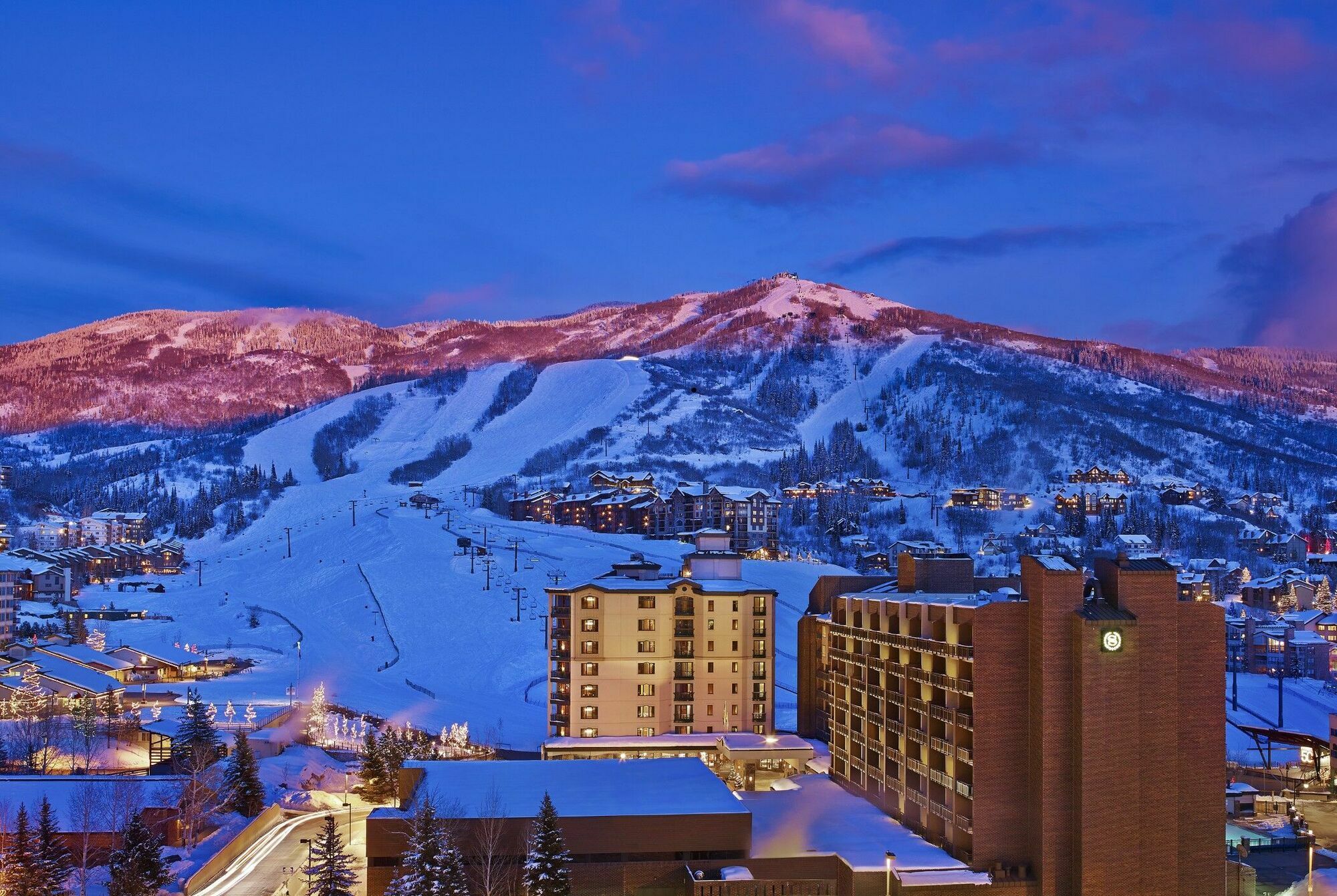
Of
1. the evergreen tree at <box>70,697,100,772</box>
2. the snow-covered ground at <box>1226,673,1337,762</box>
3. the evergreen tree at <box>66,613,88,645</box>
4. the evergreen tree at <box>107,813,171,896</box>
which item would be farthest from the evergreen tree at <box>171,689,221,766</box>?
the snow-covered ground at <box>1226,673,1337,762</box>

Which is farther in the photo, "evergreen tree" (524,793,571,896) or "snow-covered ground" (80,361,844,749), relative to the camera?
"snow-covered ground" (80,361,844,749)

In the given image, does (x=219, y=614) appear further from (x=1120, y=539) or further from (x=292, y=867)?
(x=1120, y=539)

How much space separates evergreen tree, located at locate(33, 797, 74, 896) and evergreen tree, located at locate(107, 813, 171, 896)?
3.67ft

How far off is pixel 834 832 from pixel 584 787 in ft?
24.3

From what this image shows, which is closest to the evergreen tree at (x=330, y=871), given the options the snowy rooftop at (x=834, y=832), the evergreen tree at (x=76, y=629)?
the snowy rooftop at (x=834, y=832)

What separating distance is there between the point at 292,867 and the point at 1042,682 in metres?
23.2

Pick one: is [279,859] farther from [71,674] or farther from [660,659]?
[71,674]

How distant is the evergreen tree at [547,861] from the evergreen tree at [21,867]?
495 inches

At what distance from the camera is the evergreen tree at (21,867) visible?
2809 centimetres

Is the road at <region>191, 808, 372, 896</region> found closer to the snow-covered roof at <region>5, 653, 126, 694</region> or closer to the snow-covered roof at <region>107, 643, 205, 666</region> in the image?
the snow-covered roof at <region>5, 653, 126, 694</region>

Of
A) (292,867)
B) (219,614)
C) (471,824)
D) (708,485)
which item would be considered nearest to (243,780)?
(292,867)

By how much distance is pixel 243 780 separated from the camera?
39531mm

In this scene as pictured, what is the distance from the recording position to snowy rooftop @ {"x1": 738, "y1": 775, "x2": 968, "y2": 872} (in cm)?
2894

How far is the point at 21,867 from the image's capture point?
28359mm
